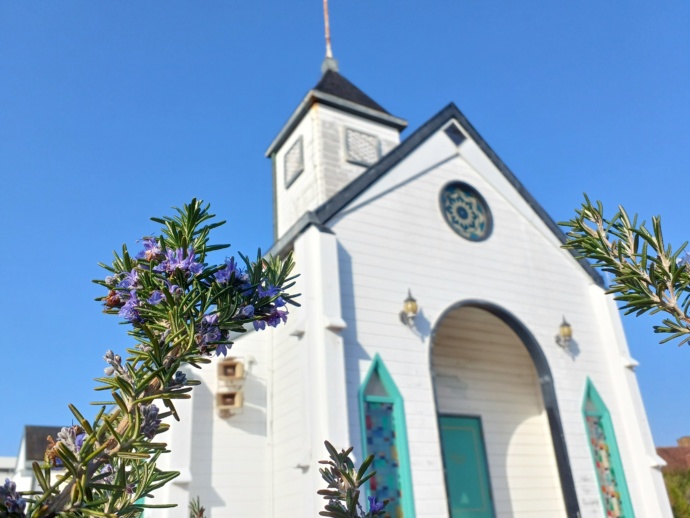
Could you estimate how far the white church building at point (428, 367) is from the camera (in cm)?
805

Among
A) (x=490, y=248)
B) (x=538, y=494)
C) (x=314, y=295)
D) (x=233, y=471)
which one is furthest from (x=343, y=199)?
(x=538, y=494)

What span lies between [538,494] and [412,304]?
4.48 m

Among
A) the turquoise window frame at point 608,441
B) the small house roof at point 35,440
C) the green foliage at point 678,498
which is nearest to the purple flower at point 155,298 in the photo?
the turquoise window frame at point 608,441

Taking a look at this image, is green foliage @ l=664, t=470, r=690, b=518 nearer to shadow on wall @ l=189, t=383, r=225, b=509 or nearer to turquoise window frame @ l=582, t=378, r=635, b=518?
turquoise window frame @ l=582, t=378, r=635, b=518

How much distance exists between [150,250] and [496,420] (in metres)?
9.97

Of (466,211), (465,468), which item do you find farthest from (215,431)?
(466,211)

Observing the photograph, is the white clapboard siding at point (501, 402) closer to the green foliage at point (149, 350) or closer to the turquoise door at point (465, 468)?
the turquoise door at point (465, 468)

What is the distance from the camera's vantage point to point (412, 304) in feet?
29.0

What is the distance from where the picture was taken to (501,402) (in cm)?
1121

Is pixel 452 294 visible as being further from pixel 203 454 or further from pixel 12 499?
pixel 12 499

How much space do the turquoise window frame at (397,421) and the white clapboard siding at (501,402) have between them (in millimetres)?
2532

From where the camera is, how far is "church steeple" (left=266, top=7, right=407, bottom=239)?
41.3 feet

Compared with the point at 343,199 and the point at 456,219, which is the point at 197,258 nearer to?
the point at 343,199

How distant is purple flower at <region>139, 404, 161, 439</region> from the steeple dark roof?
12570 mm
